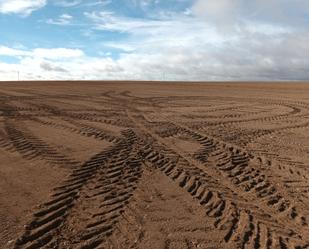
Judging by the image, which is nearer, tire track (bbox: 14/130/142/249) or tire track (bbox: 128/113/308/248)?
tire track (bbox: 14/130/142/249)

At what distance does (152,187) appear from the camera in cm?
725

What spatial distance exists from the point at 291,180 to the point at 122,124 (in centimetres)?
A: 746

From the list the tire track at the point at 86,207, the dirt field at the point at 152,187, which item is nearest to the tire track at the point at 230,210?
the dirt field at the point at 152,187

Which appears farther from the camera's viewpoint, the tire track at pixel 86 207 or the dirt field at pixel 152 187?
the dirt field at pixel 152 187

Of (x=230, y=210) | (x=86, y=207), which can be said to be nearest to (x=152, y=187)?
(x=86, y=207)

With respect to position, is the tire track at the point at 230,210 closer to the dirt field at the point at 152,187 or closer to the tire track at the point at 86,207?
the dirt field at the point at 152,187

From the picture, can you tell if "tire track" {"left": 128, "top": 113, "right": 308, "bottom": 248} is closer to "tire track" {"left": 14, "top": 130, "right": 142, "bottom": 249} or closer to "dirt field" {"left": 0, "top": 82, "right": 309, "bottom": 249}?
"dirt field" {"left": 0, "top": 82, "right": 309, "bottom": 249}

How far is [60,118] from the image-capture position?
1536 cm

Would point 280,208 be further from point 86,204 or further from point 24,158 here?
point 24,158

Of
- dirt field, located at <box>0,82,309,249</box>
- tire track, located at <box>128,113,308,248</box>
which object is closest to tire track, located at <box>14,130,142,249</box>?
dirt field, located at <box>0,82,309,249</box>

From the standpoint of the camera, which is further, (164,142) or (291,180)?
(164,142)

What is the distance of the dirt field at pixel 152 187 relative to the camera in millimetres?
5387

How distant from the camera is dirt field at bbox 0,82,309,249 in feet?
17.7

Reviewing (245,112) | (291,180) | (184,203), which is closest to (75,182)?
(184,203)
